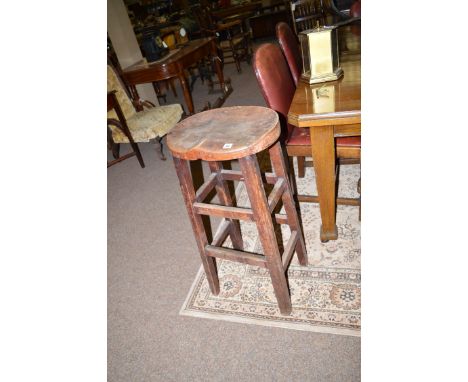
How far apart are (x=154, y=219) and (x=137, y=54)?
9.60ft

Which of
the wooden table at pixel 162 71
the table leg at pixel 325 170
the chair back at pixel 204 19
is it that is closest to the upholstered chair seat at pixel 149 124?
the wooden table at pixel 162 71

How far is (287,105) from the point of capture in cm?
163

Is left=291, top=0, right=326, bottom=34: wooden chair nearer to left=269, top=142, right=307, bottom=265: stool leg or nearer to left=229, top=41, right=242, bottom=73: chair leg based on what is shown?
left=229, top=41, right=242, bottom=73: chair leg

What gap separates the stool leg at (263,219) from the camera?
1.03m

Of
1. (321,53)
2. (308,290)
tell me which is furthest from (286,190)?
(321,53)

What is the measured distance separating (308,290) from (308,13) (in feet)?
10.1

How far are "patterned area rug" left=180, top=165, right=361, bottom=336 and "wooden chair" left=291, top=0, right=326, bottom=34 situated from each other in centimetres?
228

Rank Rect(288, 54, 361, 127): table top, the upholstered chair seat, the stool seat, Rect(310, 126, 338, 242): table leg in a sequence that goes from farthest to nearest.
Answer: the upholstered chair seat
Rect(310, 126, 338, 242): table leg
Rect(288, 54, 361, 127): table top
the stool seat

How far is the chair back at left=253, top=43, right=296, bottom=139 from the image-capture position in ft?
4.69

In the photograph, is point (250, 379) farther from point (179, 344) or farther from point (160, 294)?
point (160, 294)

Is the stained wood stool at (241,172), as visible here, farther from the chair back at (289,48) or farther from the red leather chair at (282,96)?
the chair back at (289,48)

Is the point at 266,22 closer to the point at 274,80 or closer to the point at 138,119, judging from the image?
the point at 138,119

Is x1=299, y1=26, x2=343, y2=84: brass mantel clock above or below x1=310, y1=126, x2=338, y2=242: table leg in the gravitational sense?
above

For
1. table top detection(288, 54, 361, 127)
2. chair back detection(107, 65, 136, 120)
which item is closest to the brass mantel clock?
table top detection(288, 54, 361, 127)
